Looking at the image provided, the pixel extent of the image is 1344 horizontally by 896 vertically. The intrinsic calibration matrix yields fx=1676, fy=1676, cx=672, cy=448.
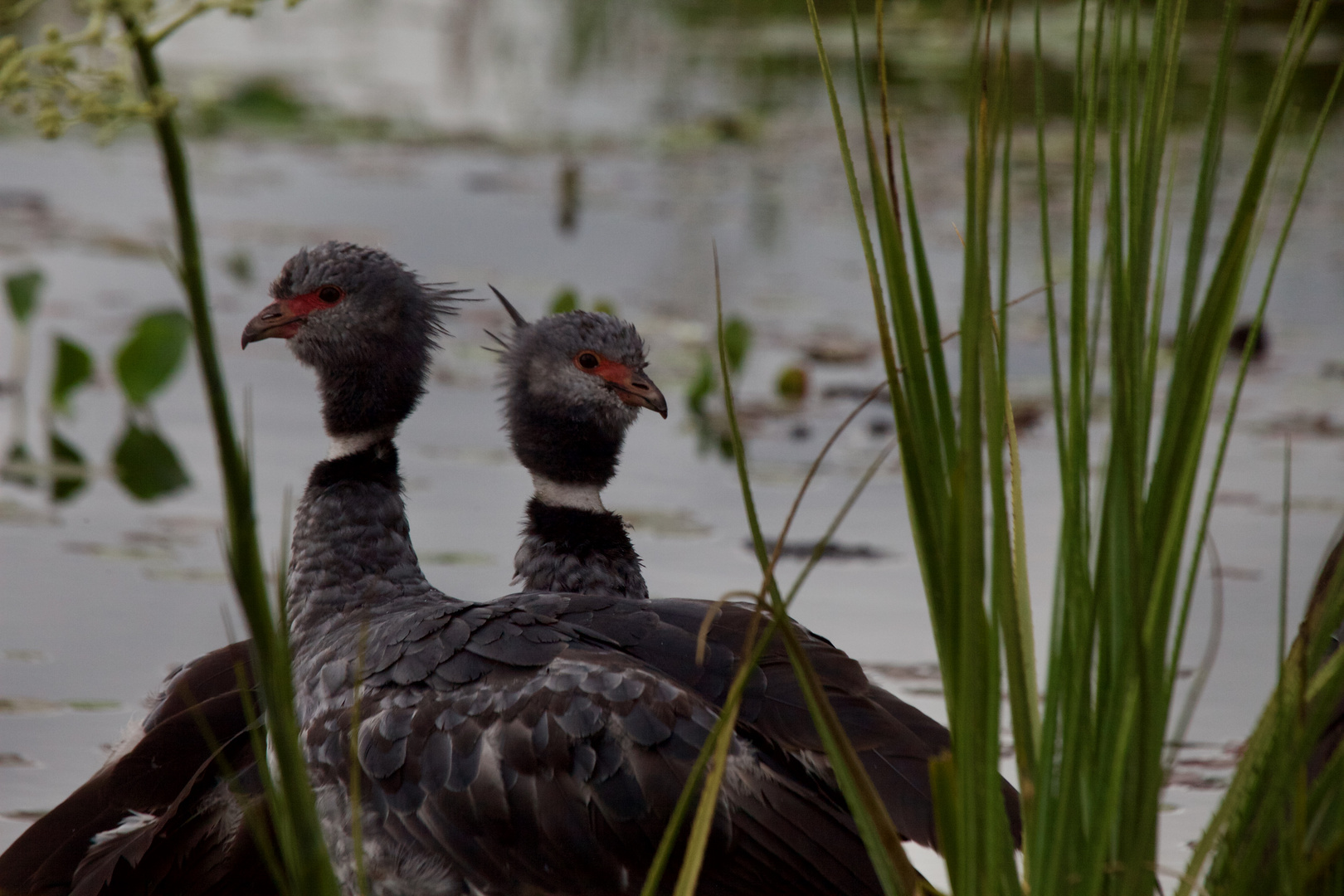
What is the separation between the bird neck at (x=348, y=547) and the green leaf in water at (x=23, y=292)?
2296 millimetres

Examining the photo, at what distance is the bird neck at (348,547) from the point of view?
9.32ft

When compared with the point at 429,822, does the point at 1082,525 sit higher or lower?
higher

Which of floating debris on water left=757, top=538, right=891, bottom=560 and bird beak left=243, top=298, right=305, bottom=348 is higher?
bird beak left=243, top=298, right=305, bottom=348

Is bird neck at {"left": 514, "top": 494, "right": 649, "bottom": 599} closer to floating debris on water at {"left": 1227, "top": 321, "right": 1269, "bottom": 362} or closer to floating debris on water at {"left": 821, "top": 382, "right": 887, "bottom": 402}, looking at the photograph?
floating debris on water at {"left": 821, "top": 382, "right": 887, "bottom": 402}

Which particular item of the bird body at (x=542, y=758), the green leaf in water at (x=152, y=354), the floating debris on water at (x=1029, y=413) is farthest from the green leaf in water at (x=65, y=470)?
the floating debris on water at (x=1029, y=413)

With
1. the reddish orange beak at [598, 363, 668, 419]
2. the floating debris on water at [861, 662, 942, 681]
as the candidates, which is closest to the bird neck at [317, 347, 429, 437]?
the reddish orange beak at [598, 363, 668, 419]

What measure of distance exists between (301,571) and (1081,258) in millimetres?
1753

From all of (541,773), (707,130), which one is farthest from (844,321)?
(541,773)

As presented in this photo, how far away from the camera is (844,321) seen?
621cm

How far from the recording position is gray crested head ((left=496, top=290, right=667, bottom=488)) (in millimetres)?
3094

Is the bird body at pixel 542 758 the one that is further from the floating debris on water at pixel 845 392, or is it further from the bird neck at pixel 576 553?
the floating debris on water at pixel 845 392

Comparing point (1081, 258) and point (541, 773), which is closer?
point (1081, 258)

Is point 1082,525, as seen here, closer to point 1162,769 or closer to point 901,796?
point 1162,769

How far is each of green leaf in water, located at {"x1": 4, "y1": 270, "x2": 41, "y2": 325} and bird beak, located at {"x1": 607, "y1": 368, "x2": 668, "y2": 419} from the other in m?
2.51
